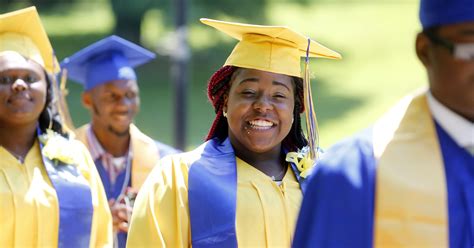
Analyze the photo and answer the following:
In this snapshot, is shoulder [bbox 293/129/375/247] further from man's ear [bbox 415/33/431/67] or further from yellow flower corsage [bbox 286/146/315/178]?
yellow flower corsage [bbox 286/146/315/178]

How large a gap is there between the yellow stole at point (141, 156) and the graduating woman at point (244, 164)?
1823 mm

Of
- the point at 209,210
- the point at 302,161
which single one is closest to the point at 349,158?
the point at 209,210

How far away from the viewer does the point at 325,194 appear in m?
3.27

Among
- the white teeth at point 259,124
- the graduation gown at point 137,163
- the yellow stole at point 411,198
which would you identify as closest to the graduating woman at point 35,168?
the white teeth at point 259,124

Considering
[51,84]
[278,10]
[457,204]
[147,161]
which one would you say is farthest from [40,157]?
[278,10]

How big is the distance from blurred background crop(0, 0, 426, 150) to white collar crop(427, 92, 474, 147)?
37.3 ft

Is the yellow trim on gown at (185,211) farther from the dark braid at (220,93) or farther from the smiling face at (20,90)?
the smiling face at (20,90)

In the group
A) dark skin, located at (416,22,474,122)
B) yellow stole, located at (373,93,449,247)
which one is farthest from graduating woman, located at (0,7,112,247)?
dark skin, located at (416,22,474,122)

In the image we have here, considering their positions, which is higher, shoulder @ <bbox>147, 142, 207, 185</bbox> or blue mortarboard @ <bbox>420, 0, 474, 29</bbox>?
blue mortarboard @ <bbox>420, 0, 474, 29</bbox>

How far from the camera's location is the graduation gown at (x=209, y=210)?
4.71 metres

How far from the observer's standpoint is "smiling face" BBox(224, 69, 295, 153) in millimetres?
4980

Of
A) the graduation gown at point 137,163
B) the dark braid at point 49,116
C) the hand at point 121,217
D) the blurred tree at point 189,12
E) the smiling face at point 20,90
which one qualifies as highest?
the smiling face at point 20,90

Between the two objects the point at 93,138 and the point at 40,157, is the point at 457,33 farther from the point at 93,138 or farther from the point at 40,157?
the point at 93,138

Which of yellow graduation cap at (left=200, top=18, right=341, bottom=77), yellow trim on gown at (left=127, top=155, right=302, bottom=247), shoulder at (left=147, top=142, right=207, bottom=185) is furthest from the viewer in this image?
yellow graduation cap at (left=200, top=18, right=341, bottom=77)
